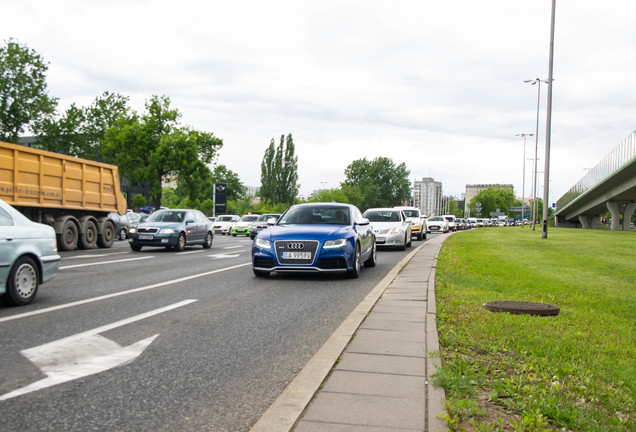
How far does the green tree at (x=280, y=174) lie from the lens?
101 meters

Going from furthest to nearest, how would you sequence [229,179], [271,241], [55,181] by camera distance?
[229,179] → [55,181] → [271,241]

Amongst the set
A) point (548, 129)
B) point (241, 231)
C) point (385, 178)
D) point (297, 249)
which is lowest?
point (241, 231)

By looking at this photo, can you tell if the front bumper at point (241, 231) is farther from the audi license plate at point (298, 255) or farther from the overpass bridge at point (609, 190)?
the audi license plate at point (298, 255)

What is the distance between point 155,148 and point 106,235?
3178 cm

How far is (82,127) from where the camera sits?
5419cm

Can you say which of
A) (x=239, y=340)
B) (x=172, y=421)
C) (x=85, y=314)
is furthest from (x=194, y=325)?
(x=172, y=421)

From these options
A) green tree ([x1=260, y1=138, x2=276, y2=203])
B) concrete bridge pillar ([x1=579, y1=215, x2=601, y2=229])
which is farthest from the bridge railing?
green tree ([x1=260, y1=138, x2=276, y2=203])

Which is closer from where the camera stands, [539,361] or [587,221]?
[539,361]

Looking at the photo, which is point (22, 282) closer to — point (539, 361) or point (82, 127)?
point (539, 361)

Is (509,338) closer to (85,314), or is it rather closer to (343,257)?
(85,314)

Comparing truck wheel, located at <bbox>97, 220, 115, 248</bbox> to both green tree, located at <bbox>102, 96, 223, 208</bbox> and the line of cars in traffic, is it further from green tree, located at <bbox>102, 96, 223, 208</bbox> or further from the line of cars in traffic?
green tree, located at <bbox>102, 96, 223, 208</bbox>

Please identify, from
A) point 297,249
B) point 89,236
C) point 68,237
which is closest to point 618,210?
point 89,236

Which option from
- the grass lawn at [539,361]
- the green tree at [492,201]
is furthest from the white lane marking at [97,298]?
the green tree at [492,201]

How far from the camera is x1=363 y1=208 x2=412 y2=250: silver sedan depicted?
21.9 meters
